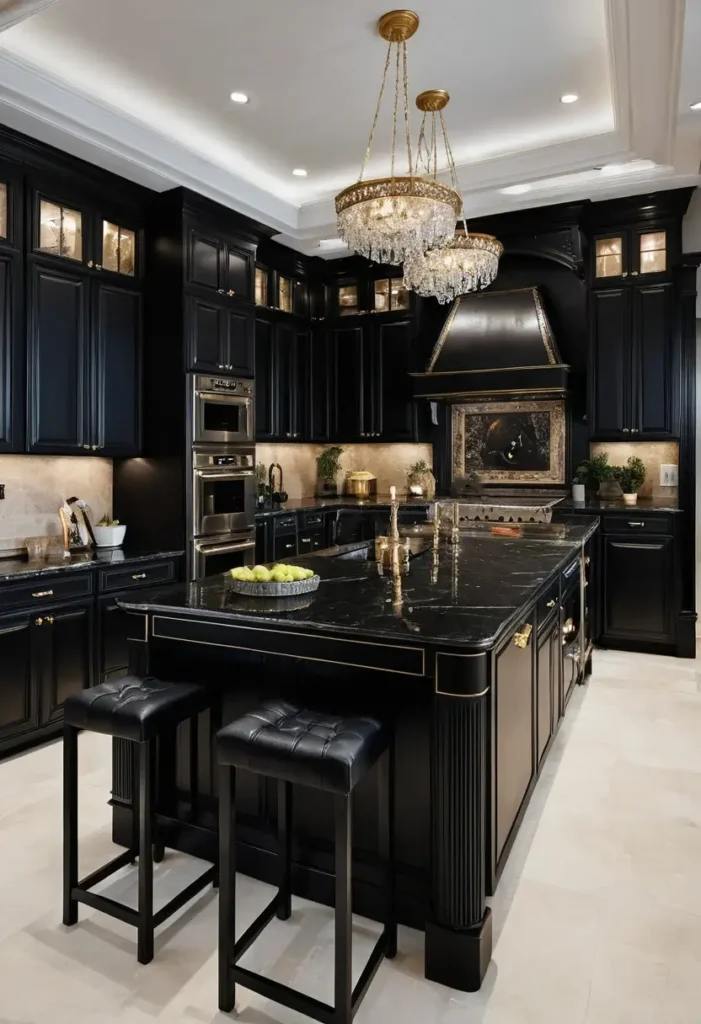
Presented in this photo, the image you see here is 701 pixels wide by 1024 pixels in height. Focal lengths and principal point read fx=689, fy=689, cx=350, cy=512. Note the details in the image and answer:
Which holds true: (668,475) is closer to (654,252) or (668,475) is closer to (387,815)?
(654,252)

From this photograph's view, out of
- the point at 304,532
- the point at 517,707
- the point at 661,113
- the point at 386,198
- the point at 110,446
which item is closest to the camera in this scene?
the point at 517,707

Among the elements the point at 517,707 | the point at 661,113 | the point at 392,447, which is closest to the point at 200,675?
the point at 517,707

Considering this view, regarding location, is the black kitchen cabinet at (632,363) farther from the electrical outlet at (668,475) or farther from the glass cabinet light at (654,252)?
the electrical outlet at (668,475)

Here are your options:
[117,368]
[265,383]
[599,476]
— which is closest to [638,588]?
[599,476]

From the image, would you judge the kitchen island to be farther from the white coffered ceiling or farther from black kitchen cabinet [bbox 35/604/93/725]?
the white coffered ceiling

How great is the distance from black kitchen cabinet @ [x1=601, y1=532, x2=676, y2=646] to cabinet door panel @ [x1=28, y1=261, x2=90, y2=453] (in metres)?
4.00

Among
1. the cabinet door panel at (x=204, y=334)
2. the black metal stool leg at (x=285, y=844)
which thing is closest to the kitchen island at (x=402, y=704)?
the black metal stool leg at (x=285, y=844)

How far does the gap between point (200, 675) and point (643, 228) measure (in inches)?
201

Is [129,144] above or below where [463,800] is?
above

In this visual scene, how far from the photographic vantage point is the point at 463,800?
1946 mm

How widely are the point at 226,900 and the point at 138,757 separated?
560mm

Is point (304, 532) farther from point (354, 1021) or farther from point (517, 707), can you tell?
point (354, 1021)

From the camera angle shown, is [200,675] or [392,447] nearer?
[200,675]

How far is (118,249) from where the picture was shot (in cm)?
474
